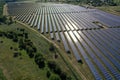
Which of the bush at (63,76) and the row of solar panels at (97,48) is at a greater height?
the row of solar panels at (97,48)

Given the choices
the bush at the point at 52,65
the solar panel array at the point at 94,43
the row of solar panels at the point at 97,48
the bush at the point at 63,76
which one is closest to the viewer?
the bush at the point at 63,76

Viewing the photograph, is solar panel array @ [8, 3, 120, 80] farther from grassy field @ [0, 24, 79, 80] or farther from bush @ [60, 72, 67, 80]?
bush @ [60, 72, 67, 80]

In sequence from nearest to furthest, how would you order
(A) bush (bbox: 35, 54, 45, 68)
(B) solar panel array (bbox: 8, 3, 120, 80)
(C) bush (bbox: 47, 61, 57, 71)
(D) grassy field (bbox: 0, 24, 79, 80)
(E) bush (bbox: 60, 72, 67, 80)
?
(E) bush (bbox: 60, 72, 67, 80), (D) grassy field (bbox: 0, 24, 79, 80), (C) bush (bbox: 47, 61, 57, 71), (B) solar panel array (bbox: 8, 3, 120, 80), (A) bush (bbox: 35, 54, 45, 68)

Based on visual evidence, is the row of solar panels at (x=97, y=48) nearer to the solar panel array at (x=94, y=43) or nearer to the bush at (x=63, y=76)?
the solar panel array at (x=94, y=43)

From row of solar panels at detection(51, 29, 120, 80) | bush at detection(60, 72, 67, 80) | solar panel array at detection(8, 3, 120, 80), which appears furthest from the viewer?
solar panel array at detection(8, 3, 120, 80)

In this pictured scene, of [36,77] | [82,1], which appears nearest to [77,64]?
[36,77]

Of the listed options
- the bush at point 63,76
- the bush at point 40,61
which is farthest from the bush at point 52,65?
the bush at point 63,76

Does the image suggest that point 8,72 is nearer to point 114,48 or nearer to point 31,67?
point 31,67

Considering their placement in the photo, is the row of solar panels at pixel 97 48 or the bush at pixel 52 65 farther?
the bush at pixel 52 65

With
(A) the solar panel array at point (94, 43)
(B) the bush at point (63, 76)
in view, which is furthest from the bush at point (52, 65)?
(A) the solar panel array at point (94, 43)

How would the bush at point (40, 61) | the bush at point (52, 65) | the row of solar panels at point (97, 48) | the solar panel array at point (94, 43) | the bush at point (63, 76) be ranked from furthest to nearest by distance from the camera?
the bush at point (40, 61), the solar panel array at point (94, 43), the bush at point (52, 65), the row of solar panels at point (97, 48), the bush at point (63, 76)

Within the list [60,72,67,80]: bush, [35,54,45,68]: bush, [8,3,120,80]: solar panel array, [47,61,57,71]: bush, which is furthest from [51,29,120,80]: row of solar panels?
[35,54,45,68]: bush
